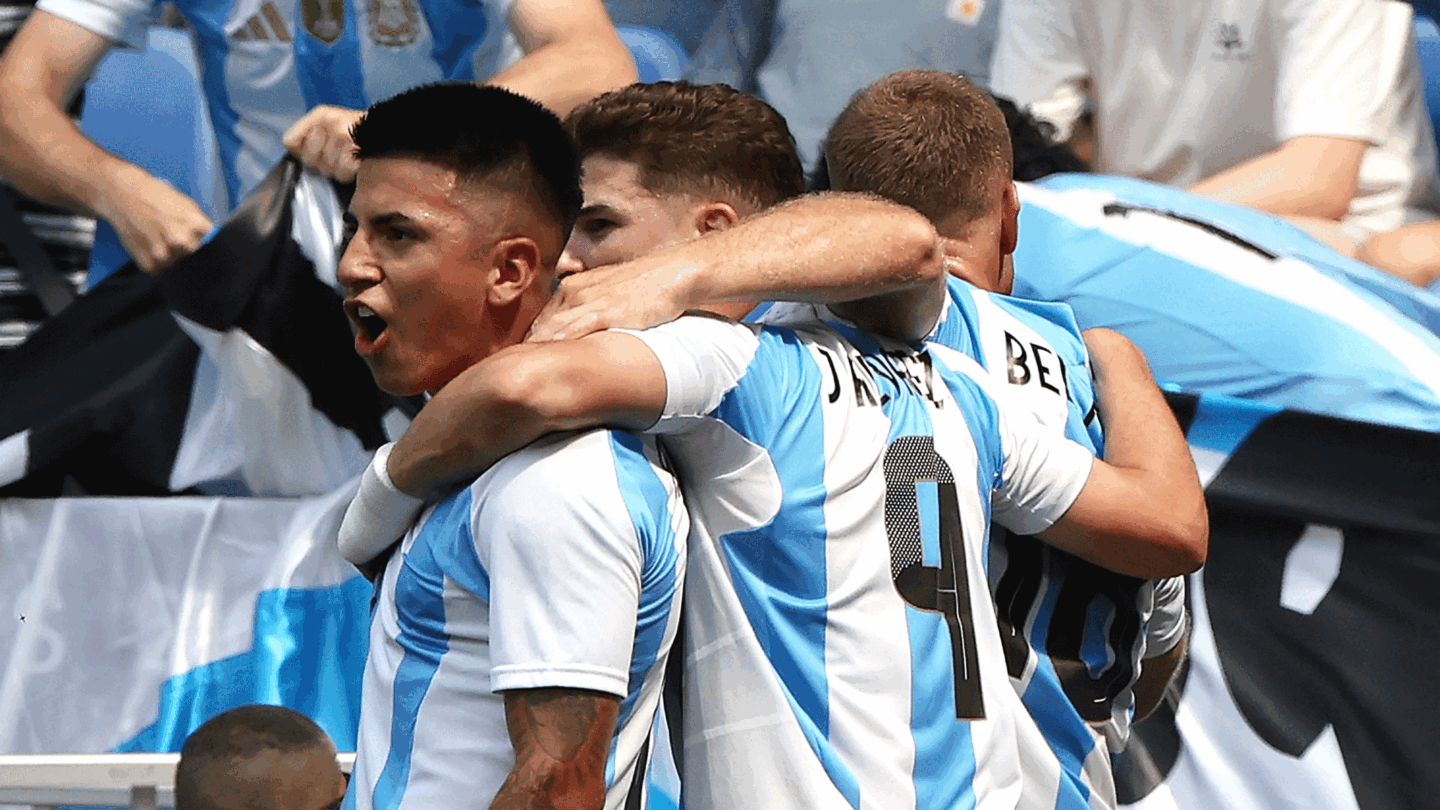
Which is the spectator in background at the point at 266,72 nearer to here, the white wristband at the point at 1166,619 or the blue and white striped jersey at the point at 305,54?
the blue and white striped jersey at the point at 305,54

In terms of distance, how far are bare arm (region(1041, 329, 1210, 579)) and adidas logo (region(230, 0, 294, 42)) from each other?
2.20m

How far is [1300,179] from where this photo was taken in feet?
9.79

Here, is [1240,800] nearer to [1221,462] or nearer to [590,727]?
[1221,462]

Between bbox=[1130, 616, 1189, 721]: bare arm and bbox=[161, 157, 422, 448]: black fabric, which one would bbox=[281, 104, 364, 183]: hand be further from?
bbox=[1130, 616, 1189, 721]: bare arm

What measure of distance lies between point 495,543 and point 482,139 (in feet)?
1.12

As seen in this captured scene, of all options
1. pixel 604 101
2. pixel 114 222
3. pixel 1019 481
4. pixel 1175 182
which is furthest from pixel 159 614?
pixel 1175 182

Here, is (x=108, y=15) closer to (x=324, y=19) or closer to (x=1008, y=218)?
(x=324, y=19)

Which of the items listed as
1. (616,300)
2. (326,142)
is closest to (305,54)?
(326,142)

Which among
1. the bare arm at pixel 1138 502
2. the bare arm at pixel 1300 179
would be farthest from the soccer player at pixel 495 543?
the bare arm at pixel 1300 179

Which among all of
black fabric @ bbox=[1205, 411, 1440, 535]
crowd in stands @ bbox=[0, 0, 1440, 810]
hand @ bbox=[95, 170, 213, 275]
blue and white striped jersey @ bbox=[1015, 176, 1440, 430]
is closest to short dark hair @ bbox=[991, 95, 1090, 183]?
crowd in stands @ bbox=[0, 0, 1440, 810]

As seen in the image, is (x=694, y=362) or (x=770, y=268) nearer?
(x=694, y=362)

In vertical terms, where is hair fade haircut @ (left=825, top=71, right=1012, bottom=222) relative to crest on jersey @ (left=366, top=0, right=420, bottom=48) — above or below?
above

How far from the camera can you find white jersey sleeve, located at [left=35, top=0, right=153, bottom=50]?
112 inches

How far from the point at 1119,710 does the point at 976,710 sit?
0.40m
